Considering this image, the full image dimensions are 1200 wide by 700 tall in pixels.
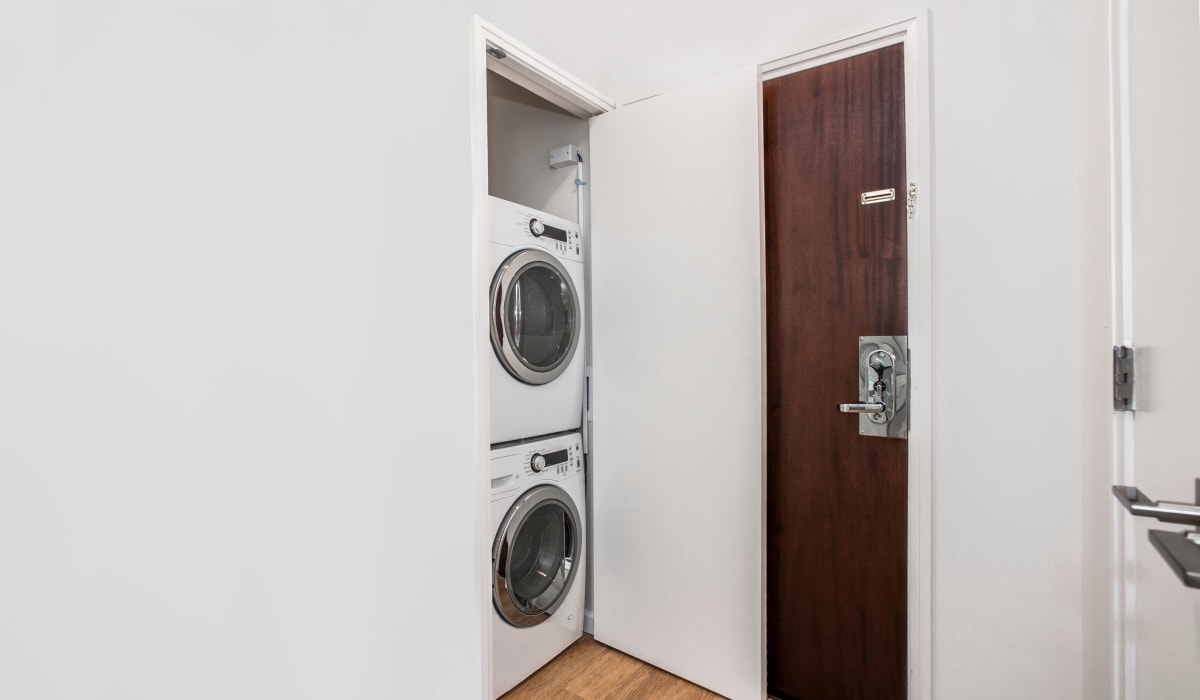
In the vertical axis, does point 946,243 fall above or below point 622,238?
below

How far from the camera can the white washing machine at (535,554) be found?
175 cm

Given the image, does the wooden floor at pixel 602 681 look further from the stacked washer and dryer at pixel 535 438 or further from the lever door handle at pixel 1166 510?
the lever door handle at pixel 1166 510

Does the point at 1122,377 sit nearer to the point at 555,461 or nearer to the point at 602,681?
the point at 555,461

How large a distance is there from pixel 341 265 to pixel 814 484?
60.3 inches

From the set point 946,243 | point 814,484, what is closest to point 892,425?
point 814,484

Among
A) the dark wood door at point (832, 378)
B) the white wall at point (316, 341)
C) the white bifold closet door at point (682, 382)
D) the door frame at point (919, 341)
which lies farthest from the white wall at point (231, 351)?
the door frame at point (919, 341)

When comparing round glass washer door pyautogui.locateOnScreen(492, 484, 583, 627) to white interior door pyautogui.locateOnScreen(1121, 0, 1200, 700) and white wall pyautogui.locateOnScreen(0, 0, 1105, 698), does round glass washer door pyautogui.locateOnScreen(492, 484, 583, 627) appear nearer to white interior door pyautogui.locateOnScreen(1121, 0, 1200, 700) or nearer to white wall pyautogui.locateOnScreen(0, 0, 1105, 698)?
white wall pyautogui.locateOnScreen(0, 0, 1105, 698)

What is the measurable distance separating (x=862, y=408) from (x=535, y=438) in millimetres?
1098

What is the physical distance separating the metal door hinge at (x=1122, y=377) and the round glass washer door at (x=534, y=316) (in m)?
1.49

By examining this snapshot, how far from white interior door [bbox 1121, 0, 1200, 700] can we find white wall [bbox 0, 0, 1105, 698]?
0.95 ft

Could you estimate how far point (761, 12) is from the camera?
1780 mm

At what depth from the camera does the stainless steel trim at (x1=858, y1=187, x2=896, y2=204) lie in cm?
157

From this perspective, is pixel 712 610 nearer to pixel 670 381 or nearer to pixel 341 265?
pixel 670 381

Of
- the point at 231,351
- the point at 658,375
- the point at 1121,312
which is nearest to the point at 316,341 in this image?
the point at 231,351
